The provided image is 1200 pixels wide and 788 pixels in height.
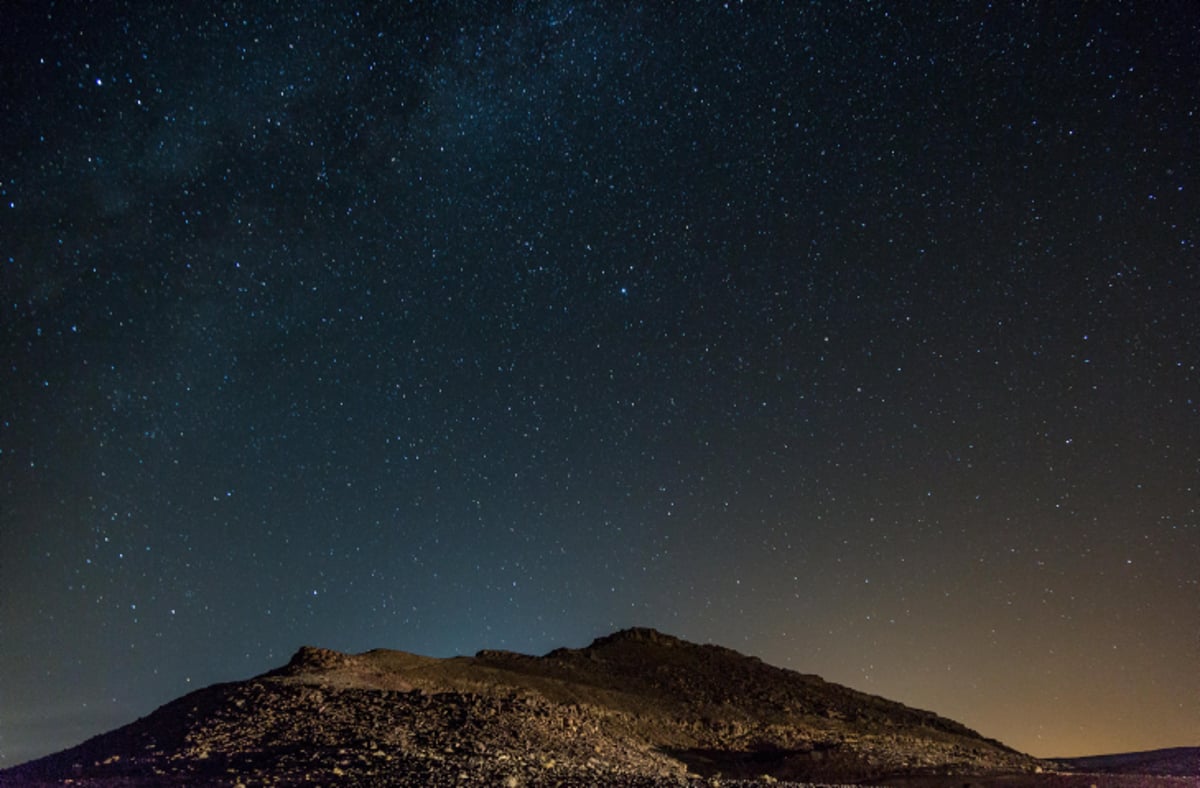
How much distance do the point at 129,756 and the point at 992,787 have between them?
1667cm

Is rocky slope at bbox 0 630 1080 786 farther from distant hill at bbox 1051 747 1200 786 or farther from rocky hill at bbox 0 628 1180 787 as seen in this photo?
distant hill at bbox 1051 747 1200 786

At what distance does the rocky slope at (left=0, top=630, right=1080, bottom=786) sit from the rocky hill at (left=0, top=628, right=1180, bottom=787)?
0.07m

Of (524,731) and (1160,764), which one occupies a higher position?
(524,731)

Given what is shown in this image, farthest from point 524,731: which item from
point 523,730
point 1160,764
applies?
point 1160,764

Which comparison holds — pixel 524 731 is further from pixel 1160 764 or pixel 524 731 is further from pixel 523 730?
pixel 1160 764

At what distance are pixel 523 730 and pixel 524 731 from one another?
2.1 inches

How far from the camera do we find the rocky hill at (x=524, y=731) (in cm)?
1341

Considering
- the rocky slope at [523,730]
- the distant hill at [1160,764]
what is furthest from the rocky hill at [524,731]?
the distant hill at [1160,764]

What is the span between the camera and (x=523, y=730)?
17625mm

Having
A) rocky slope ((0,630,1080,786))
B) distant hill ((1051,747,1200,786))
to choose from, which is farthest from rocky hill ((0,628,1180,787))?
distant hill ((1051,747,1200,786))

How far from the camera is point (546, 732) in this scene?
59.5 feet

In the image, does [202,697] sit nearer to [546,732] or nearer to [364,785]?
[546,732]

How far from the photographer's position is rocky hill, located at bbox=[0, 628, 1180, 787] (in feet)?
44.0

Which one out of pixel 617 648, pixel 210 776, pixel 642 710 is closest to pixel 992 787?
pixel 642 710
